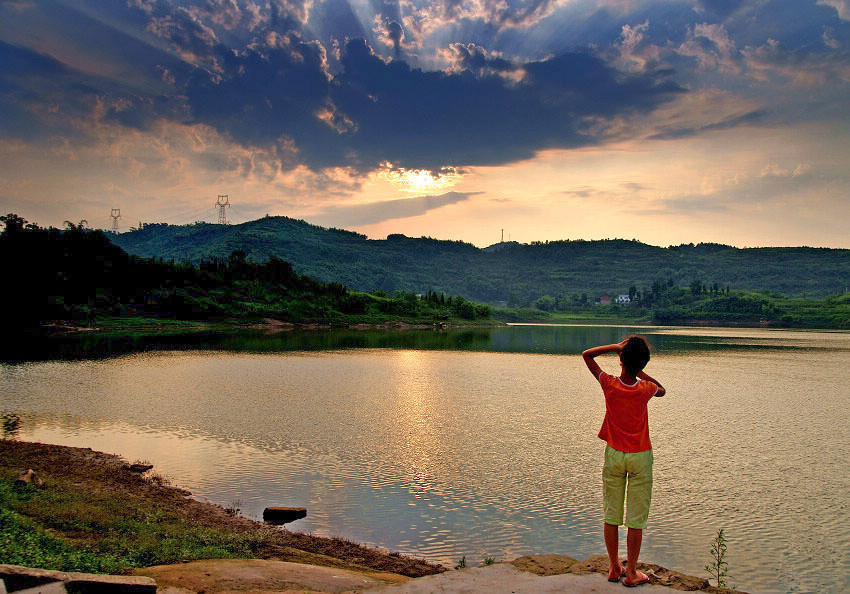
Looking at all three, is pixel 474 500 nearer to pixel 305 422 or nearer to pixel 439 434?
pixel 439 434

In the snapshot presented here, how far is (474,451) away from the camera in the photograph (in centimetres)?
2264

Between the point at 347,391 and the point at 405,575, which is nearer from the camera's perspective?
the point at 405,575

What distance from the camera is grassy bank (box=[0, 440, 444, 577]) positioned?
31.8 feet

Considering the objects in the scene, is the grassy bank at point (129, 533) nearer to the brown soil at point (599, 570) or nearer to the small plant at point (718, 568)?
the brown soil at point (599, 570)

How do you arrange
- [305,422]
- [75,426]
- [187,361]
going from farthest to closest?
[187,361]
[305,422]
[75,426]

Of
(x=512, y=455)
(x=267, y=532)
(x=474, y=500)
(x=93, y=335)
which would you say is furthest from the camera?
(x=93, y=335)

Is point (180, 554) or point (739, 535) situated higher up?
point (180, 554)

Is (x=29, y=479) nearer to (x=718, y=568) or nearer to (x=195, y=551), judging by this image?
(x=195, y=551)

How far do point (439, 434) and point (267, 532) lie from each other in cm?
1353

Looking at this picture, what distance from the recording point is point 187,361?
54.1 meters

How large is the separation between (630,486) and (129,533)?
10043mm

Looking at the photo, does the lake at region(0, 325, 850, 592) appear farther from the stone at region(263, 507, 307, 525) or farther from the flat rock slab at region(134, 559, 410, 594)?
the flat rock slab at region(134, 559, 410, 594)

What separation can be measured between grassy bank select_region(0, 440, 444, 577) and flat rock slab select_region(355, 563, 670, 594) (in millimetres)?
2242

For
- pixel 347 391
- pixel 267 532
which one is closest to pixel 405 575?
pixel 267 532
